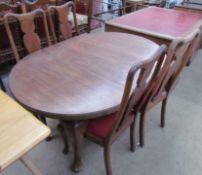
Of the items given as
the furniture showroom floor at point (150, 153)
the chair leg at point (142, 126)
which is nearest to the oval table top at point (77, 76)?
the chair leg at point (142, 126)

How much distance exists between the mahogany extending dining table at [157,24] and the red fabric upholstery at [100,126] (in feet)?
3.72

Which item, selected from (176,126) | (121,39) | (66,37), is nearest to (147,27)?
(121,39)

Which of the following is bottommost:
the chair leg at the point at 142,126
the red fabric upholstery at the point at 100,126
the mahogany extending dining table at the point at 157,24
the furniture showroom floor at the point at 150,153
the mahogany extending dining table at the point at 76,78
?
the furniture showroom floor at the point at 150,153

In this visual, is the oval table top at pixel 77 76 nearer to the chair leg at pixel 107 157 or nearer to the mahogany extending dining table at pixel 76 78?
the mahogany extending dining table at pixel 76 78

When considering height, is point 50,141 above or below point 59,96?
below

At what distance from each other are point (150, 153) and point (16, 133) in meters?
1.23

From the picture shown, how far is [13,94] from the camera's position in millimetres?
1165

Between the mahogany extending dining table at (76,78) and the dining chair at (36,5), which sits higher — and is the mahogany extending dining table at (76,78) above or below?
below

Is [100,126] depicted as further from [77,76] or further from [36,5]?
[36,5]

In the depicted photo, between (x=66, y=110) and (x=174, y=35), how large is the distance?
60.1 inches

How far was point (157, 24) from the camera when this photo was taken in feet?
7.77

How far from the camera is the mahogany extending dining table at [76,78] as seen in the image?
3.54 feet

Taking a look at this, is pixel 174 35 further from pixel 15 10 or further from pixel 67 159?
pixel 15 10

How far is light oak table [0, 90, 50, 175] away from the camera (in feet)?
2.22
